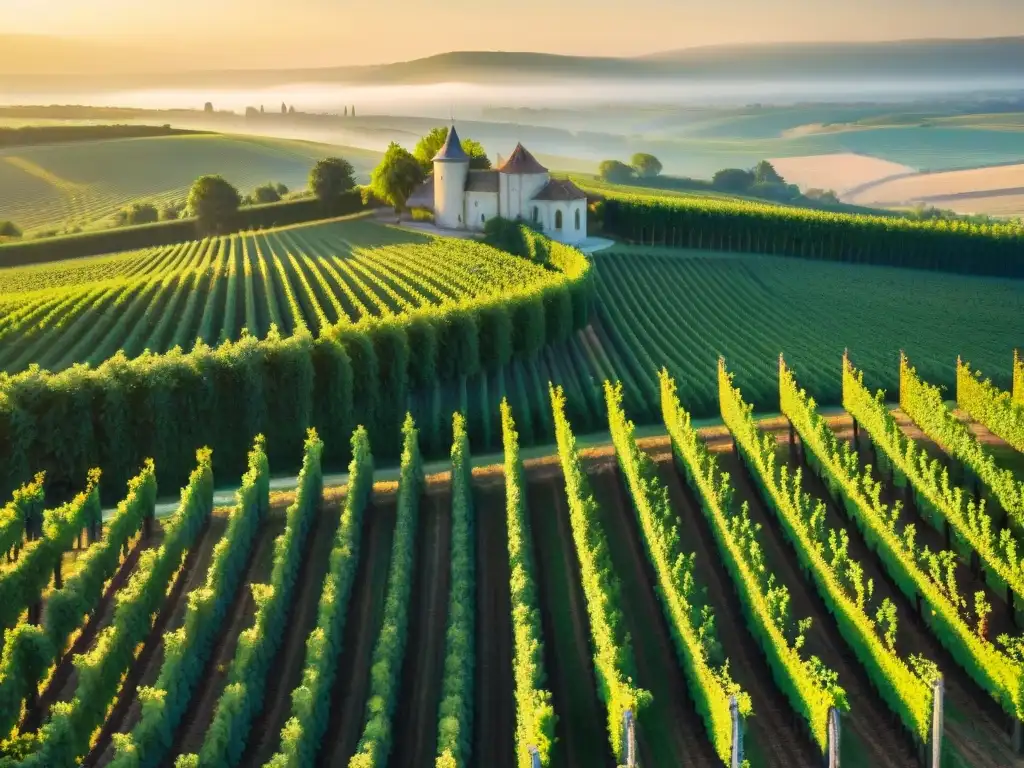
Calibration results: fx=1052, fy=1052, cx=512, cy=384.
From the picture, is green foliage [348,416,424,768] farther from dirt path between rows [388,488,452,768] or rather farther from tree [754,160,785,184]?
tree [754,160,785,184]

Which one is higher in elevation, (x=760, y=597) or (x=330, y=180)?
(x=330, y=180)

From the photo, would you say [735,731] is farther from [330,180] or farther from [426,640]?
[330,180]

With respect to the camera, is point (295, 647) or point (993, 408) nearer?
point (295, 647)

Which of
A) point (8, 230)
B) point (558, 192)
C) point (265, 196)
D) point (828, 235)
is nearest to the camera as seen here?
point (558, 192)

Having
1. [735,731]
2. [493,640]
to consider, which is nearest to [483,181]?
[493,640]

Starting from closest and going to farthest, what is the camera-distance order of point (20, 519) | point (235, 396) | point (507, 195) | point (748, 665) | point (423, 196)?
point (748, 665) → point (20, 519) → point (235, 396) → point (507, 195) → point (423, 196)

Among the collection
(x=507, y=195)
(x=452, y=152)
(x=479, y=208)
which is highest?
(x=452, y=152)

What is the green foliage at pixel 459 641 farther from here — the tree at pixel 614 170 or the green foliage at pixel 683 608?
the tree at pixel 614 170
